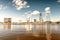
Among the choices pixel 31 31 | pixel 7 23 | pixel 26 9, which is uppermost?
pixel 26 9

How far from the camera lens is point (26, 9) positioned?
299 cm

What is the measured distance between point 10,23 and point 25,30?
0.40m

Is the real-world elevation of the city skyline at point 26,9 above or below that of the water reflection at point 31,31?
above

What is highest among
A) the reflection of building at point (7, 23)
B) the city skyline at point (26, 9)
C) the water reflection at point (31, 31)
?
the city skyline at point (26, 9)

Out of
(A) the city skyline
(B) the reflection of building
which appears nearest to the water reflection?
(B) the reflection of building

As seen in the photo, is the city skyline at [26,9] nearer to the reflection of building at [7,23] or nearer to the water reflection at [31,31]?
the reflection of building at [7,23]

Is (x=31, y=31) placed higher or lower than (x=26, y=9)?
lower

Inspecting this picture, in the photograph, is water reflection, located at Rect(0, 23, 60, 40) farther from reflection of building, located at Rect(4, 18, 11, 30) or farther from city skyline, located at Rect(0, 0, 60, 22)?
city skyline, located at Rect(0, 0, 60, 22)

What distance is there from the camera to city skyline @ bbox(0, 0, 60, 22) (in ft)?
9.63

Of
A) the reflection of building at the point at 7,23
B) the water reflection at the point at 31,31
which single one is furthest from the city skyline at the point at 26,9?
the water reflection at the point at 31,31

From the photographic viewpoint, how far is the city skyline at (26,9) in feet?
9.63

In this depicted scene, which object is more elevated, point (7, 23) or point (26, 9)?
point (26, 9)

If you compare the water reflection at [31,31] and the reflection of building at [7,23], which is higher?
the reflection of building at [7,23]

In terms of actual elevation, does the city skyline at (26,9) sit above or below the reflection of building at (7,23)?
above
